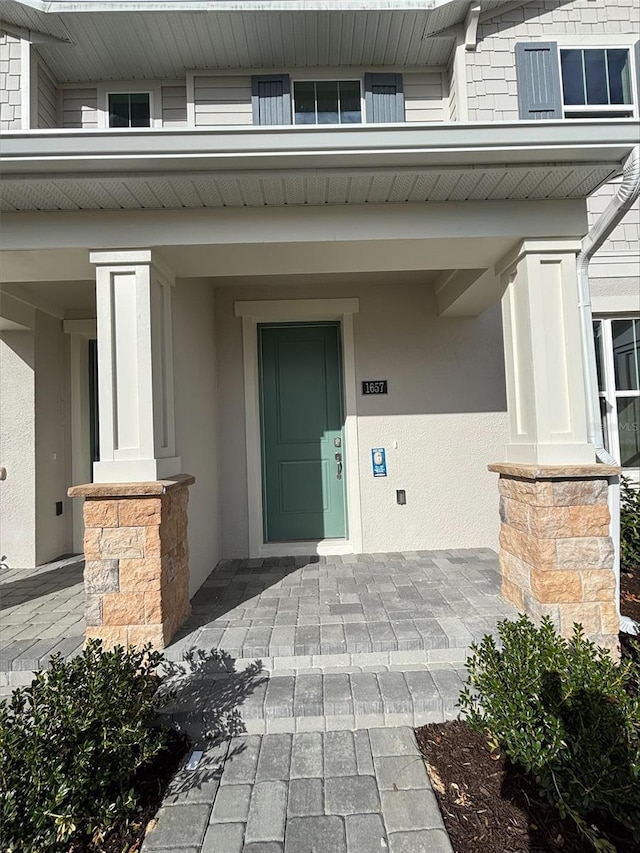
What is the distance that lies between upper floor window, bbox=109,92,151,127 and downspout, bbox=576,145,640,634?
4510 millimetres

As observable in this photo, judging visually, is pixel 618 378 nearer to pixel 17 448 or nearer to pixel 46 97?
pixel 17 448

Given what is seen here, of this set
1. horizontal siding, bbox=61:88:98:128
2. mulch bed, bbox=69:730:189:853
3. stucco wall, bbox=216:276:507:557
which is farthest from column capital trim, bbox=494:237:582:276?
horizontal siding, bbox=61:88:98:128

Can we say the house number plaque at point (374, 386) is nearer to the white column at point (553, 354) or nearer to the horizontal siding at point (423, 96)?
the white column at point (553, 354)

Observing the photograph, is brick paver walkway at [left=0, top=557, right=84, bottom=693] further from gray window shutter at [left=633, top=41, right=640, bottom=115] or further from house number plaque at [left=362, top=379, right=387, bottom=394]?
gray window shutter at [left=633, top=41, right=640, bottom=115]

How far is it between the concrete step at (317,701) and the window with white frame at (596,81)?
17.7ft

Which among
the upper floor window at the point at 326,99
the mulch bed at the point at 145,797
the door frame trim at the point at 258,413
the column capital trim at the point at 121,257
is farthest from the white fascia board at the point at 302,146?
the upper floor window at the point at 326,99

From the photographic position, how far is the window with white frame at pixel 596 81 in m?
4.46

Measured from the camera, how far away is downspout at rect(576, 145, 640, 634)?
2.40m

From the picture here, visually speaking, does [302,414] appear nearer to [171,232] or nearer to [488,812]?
[171,232]

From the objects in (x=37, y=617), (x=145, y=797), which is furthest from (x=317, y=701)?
(x=37, y=617)

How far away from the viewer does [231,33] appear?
4.34 m

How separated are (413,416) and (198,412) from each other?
2034 millimetres

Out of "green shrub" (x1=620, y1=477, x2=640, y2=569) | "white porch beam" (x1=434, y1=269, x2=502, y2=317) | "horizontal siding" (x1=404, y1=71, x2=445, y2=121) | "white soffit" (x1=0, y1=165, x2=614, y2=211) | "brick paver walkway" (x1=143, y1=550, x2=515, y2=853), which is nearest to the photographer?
"brick paver walkway" (x1=143, y1=550, x2=515, y2=853)

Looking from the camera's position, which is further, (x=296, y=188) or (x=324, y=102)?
(x=324, y=102)
